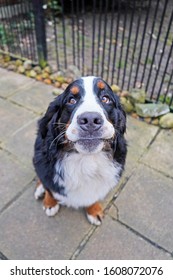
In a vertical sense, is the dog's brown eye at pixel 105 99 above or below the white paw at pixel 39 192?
above

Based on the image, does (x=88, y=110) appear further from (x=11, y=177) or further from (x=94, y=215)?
(x=11, y=177)

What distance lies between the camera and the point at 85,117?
5.06 ft

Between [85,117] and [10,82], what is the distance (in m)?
2.96

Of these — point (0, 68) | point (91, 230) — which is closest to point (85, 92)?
point (91, 230)

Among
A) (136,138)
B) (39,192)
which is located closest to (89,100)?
(39,192)

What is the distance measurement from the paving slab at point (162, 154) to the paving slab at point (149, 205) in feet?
0.34

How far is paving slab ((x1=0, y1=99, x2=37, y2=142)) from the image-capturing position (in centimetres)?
320

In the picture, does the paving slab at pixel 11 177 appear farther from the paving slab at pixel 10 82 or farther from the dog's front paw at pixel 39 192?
the paving slab at pixel 10 82

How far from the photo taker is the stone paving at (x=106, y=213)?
2.15m

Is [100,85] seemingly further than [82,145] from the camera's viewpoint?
Yes

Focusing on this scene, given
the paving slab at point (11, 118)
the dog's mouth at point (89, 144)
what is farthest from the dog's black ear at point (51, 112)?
the paving slab at point (11, 118)

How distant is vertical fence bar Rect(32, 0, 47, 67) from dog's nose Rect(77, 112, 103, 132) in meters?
3.02

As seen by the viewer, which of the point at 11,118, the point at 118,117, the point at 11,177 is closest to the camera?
the point at 118,117
